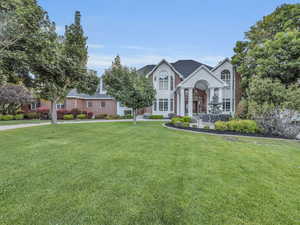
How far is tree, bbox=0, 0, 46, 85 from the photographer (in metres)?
7.38

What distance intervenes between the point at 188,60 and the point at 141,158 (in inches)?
1005

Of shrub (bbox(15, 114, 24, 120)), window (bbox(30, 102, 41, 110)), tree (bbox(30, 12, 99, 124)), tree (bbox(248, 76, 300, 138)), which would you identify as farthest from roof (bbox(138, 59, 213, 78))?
shrub (bbox(15, 114, 24, 120))

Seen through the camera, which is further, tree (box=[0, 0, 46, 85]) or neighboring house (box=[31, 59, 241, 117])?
neighboring house (box=[31, 59, 241, 117])

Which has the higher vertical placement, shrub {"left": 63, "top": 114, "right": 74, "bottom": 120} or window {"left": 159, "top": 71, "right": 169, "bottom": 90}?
window {"left": 159, "top": 71, "right": 169, "bottom": 90}

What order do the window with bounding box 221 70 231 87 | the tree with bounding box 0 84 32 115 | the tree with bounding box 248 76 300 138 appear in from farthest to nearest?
the window with bounding box 221 70 231 87, the tree with bounding box 0 84 32 115, the tree with bounding box 248 76 300 138

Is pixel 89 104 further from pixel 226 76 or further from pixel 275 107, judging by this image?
pixel 275 107

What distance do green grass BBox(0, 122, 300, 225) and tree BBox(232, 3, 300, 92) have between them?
1177cm

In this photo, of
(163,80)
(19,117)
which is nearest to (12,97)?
(19,117)

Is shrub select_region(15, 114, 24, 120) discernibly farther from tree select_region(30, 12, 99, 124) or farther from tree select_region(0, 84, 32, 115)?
tree select_region(30, 12, 99, 124)

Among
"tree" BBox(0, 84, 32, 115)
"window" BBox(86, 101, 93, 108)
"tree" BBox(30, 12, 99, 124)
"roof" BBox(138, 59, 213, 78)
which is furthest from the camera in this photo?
"window" BBox(86, 101, 93, 108)

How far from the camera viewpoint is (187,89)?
1988cm

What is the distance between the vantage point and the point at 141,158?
4.93 meters

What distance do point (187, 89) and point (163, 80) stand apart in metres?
4.58

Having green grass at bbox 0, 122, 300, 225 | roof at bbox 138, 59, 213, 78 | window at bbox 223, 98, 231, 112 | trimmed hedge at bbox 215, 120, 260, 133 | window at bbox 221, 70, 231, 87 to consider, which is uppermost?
roof at bbox 138, 59, 213, 78
